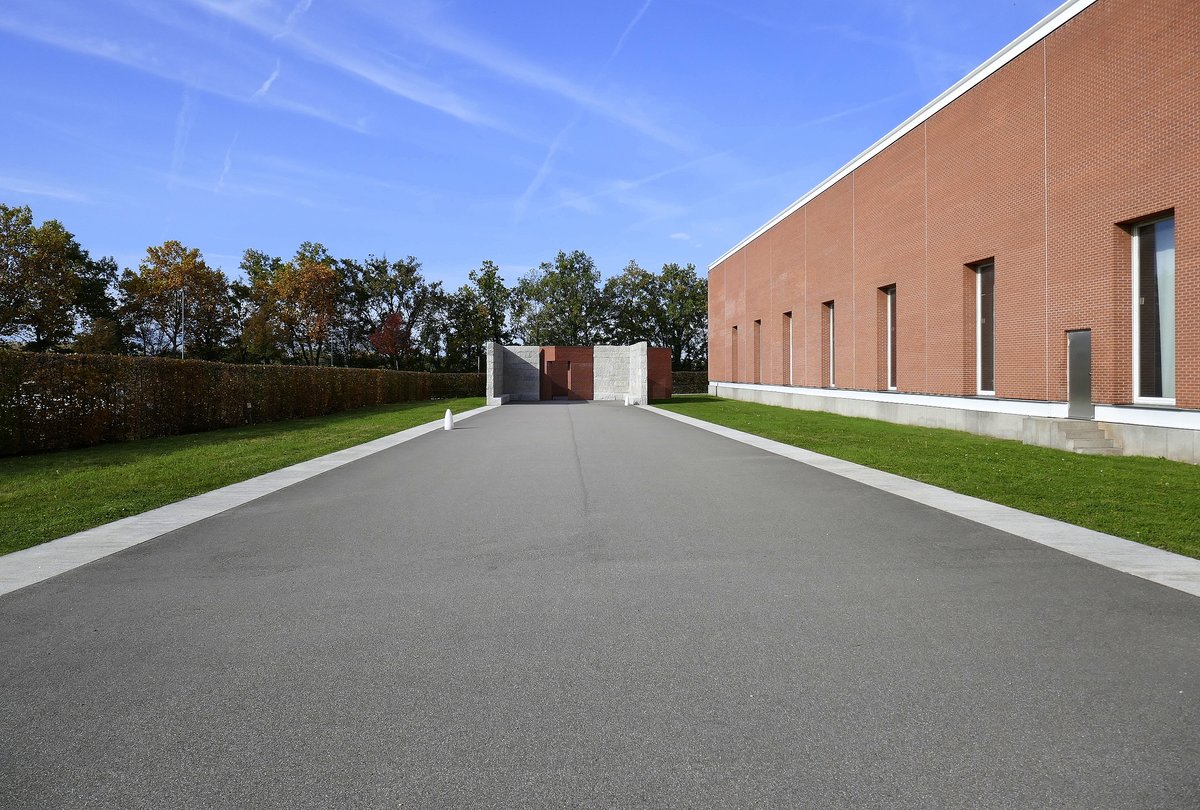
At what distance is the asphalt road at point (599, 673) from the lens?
2.81 meters

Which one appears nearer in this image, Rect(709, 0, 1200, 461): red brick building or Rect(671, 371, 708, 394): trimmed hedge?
Rect(709, 0, 1200, 461): red brick building

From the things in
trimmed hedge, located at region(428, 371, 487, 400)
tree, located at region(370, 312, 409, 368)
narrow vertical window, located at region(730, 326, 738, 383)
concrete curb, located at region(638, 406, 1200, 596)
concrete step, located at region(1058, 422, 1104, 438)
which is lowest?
concrete curb, located at region(638, 406, 1200, 596)

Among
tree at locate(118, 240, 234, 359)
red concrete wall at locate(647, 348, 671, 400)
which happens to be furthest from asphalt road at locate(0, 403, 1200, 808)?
tree at locate(118, 240, 234, 359)

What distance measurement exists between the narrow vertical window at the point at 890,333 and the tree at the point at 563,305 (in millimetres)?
43747

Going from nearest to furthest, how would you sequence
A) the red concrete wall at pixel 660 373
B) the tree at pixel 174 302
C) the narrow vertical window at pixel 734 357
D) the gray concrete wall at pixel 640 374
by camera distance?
the gray concrete wall at pixel 640 374 → the red concrete wall at pixel 660 373 → the narrow vertical window at pixel 734 357 → the tree at pixel 174 302

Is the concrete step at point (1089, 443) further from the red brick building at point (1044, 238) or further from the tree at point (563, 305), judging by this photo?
the tree at point (563, 305)

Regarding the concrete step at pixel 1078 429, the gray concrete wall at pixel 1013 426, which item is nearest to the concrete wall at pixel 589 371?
the gray concrete wall at pixel 1013 426

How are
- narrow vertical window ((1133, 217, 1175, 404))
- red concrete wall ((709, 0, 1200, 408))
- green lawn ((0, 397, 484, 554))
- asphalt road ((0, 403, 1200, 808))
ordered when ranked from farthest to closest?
narrow vertical window ((1133, 217, 1175, 404)) < red concrete wall ((709, 0, 1200, 408)) < green lawn ((0, 397, 484, 554)) < asphalt road ((0, 403, 1200, 808))

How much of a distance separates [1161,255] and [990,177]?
5965mm

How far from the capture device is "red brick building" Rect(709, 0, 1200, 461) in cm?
1472

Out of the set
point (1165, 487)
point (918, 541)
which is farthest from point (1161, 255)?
point (918, 541)

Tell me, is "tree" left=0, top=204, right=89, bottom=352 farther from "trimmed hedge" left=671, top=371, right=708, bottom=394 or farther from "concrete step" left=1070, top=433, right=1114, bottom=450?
"concrete step" left=1070, top=433, right=1114, bottom=450

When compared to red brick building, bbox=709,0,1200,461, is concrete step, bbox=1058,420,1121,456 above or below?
below

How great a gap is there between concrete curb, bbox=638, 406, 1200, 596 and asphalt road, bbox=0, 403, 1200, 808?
34cm
